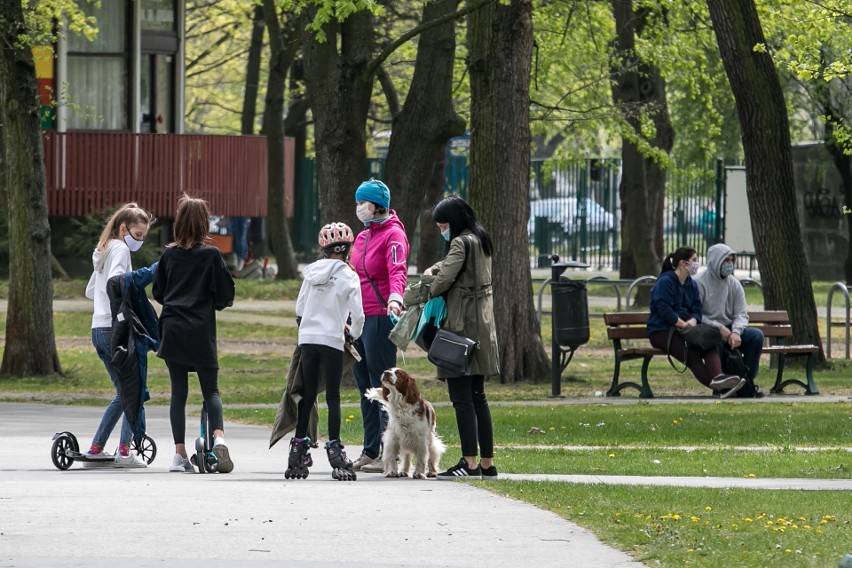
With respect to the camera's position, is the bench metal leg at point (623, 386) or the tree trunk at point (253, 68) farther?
the tree trunk at point (253, 68)

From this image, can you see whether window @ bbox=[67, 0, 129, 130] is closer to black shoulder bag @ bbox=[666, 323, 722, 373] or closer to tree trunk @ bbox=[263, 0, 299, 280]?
tree trunk @ bbox=[263, 0, 299, 280]

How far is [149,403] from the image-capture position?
16.8 m

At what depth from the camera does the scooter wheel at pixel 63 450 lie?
11188 mm

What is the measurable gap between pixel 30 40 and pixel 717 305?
24.8 feet

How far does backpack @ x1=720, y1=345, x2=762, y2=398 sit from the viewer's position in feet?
55.1

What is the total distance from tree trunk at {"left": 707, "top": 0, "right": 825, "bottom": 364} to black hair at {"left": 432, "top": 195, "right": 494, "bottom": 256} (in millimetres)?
9725

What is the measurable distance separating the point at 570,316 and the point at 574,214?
2351 centimetres

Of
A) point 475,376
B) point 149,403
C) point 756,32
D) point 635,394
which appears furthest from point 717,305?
point 475,376

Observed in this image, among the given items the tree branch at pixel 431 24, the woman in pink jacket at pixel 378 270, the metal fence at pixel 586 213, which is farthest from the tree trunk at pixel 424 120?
the metal fence at pixel 586 213

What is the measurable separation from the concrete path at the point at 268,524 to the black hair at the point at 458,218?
149cm

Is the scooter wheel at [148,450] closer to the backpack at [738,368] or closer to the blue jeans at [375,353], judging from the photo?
the blue jeans at [375,353]

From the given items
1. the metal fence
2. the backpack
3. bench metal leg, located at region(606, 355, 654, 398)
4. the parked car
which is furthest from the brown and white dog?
the parked car

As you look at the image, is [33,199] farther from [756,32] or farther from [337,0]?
[756,32]

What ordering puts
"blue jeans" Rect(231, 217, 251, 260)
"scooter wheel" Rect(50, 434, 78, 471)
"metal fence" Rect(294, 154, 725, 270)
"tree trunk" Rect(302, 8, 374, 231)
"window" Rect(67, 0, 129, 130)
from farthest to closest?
"metal fence" Rect(294, 154, 725, 270) → "blue jeans" Rect(231, 217, 251, 260) → "window" Rect(67, 0, 129, 130) → "tree trunk" Rect(302, 8, 374, 231) → "scooter wheel" Rect(50, 434, 78, 471)
